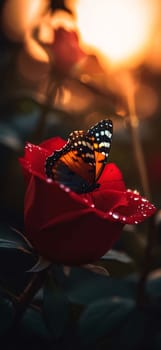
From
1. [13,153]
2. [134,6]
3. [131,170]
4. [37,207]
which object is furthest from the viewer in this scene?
[134,6]

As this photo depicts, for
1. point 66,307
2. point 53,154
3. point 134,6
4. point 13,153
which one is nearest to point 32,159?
point 53,154

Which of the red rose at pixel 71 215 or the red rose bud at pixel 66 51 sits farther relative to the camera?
the red rose bud at pixel 66 51

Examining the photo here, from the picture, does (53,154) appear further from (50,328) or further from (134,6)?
(134,6)

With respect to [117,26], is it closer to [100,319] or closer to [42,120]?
[42,120]

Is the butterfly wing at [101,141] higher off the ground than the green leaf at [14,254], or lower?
higher

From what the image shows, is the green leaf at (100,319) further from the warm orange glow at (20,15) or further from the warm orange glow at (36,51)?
the warm orange glow at (20,15)

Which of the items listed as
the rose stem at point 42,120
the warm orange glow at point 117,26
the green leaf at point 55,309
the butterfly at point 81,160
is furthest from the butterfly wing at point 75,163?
the warm orange glow at point 117,26

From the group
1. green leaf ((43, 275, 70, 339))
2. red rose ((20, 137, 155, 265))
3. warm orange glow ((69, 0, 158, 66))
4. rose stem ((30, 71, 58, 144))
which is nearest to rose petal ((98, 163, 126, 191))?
red rose ((20, 137, 155, 265))
